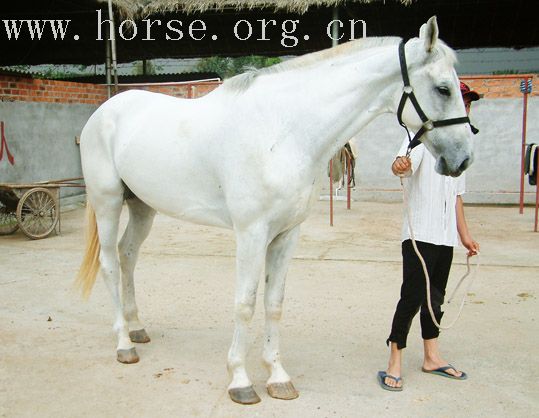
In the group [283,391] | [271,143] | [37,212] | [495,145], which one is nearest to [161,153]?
[271,143]

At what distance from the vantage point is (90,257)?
3.86 meters

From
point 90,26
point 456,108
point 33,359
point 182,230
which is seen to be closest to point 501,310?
point 456,108

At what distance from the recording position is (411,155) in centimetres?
297

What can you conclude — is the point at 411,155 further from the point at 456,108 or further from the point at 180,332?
the point at 180,332

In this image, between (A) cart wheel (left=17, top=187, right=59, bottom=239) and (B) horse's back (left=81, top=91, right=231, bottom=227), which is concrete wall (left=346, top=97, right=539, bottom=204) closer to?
(A) cart wheel (left=17, top=187, right=59, bottom=239)

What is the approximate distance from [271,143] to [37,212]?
16.8ft

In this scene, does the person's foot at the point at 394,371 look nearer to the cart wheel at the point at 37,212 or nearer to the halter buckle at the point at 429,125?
the halter buckle at the point at 429,125

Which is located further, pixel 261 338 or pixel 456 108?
pixel 261 338

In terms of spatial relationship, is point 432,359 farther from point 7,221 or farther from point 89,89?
point 89,89

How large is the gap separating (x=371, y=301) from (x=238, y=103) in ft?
7.49

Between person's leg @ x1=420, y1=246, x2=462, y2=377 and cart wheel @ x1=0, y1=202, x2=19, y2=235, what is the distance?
18.8 ft

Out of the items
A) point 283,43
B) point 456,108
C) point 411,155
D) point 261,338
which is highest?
point 283,43

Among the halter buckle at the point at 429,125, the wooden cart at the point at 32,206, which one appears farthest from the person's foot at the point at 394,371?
the wooden cart at the point at 32,206

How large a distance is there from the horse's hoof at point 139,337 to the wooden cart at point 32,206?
11.9 feet
